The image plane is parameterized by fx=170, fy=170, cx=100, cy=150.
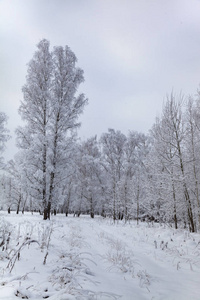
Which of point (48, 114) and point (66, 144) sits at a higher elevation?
point (48, 114)

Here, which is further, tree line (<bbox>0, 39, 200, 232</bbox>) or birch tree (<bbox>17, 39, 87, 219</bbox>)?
birch tree (<bbox>17, 39, 87, 219</bbox>)

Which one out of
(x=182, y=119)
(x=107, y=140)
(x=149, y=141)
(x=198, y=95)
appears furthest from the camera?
(x=107, y=140)

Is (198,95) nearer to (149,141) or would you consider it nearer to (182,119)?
(182,119)

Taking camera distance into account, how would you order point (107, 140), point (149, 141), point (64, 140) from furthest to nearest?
point (107, 140)
point (149, 141)
point (64, 140)

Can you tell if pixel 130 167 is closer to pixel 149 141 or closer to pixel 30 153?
pixel 149 141

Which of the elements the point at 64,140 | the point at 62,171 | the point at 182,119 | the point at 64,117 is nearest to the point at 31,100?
the point at 64,117

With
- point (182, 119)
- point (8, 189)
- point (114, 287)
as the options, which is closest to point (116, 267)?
point (114, 287)

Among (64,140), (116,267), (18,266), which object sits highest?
(64,140)

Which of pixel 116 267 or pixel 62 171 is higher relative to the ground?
pixel 62 171

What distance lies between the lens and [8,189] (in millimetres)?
36250

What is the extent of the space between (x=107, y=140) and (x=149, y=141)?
568cm

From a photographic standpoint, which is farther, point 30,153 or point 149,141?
point 149,141

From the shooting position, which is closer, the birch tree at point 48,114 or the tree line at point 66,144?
the tree line at point 66,144

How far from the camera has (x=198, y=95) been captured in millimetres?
11461
